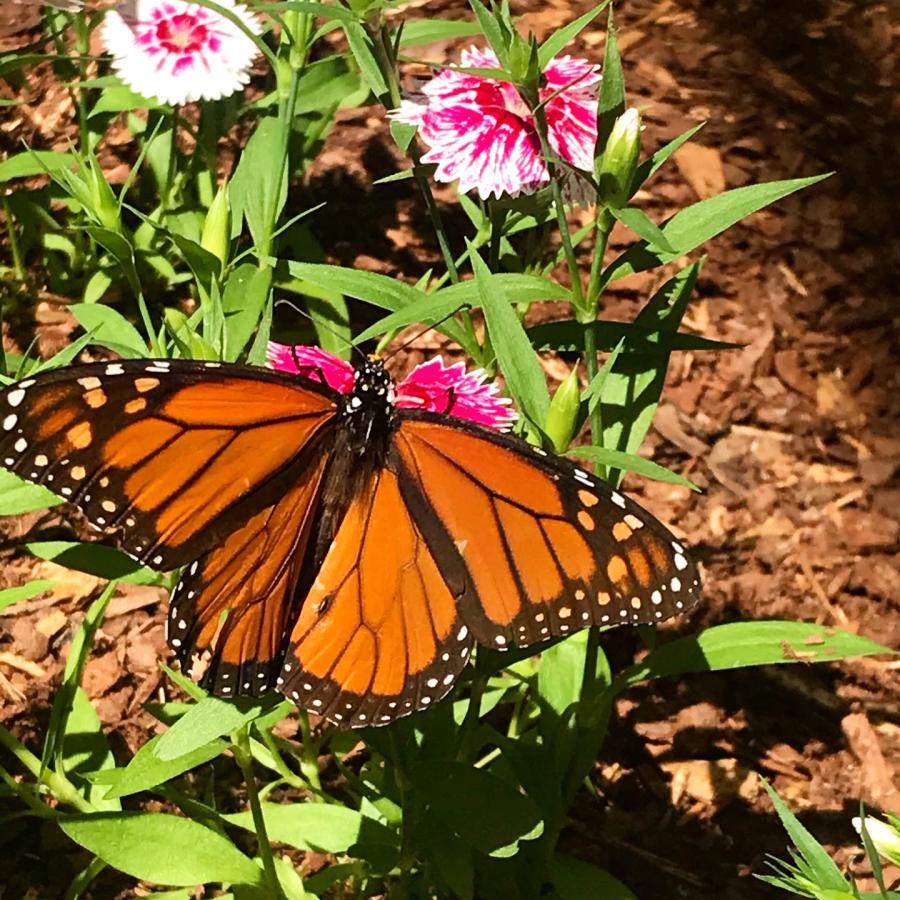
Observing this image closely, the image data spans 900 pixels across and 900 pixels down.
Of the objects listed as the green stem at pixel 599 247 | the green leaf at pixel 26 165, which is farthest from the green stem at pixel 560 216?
the green leaf at pixel 26 165

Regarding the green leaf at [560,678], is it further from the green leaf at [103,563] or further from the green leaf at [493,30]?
the green leaf at [493,30]

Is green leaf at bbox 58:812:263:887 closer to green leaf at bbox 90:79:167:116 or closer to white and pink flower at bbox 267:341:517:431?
white and pink flower at bbox 267:341:517:431

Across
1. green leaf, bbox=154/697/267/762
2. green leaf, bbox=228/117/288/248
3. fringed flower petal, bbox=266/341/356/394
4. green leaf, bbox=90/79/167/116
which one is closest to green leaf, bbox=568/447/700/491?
fringed flower petal, bbox=266/341/356/394

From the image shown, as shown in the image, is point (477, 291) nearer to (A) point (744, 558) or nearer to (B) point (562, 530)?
(B) point (562, 530)

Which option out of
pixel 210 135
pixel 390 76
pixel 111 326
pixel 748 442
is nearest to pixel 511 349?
pixel 390 76

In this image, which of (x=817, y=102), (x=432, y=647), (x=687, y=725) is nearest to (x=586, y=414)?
(x=432, y=647)

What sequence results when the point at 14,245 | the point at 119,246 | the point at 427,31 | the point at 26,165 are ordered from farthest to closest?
the point at 14,245 → the point at 26,165 → the point at 427,31 → the point at 119,246

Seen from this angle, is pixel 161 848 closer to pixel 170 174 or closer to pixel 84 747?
pixel 84 747
